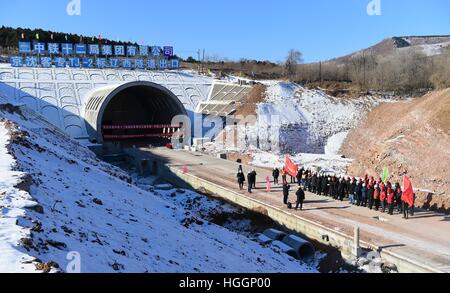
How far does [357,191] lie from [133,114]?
3929cm

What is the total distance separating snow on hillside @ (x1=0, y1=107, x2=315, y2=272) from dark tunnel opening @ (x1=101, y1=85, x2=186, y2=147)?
2764 centimetres

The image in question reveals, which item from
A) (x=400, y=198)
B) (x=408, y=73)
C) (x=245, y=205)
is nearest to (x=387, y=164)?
(x=400, y=198)

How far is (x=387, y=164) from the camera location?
24.5 m

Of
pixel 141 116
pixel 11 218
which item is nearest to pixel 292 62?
pixel 141 116

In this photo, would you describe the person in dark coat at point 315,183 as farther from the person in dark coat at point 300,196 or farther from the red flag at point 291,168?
the person in dark coat at point 300,196

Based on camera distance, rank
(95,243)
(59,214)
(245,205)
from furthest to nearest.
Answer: (245,205) < (59,214) < (95,243)

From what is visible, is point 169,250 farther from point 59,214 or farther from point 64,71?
point 64,71

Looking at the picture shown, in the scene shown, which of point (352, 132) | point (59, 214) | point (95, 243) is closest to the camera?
point (95, 243)

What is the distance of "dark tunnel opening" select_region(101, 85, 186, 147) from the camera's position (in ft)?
150

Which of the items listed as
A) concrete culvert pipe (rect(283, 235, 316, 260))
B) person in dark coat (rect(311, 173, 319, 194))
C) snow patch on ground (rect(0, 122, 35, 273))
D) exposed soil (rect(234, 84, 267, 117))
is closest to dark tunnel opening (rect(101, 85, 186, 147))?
exposed soil (rect(234, 84, 267, 117))

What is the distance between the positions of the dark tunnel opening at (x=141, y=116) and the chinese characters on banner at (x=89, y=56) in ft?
19.3

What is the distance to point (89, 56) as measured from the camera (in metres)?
58.3

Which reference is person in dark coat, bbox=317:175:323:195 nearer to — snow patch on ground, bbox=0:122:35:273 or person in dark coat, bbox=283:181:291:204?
person in dark coat, bbox=283:181:291:204

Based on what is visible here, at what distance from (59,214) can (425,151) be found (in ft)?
63.7
